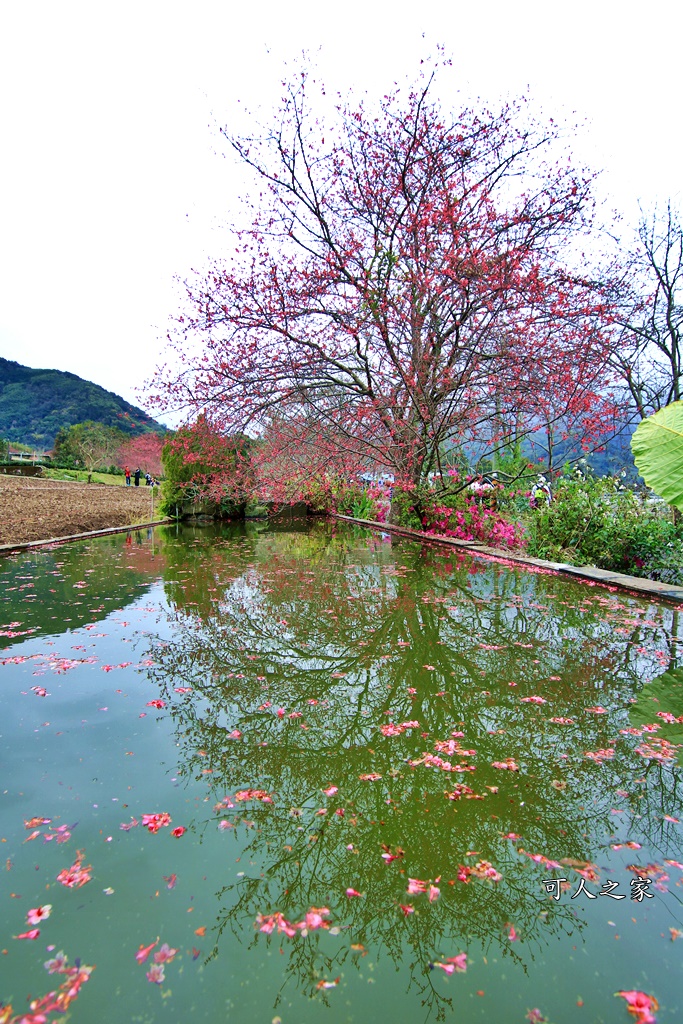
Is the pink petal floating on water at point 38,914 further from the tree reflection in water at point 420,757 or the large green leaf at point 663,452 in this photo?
the large green leaf at point 663,452

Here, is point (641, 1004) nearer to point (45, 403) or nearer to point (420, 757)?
point (420, 757)

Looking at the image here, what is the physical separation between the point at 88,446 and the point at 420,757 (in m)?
51.8

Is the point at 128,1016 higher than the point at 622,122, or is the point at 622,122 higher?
the point at 622,122

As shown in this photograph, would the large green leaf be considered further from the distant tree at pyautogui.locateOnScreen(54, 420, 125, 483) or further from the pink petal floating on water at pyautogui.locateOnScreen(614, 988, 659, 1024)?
the distant tree at pyautogui.locateOnScreen(54, 420, 125, 483)

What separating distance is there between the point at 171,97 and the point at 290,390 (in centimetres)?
493

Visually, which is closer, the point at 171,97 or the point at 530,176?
the point at 171,97

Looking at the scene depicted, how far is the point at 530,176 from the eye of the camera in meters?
10.3

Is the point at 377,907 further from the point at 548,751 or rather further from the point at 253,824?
the point at 548,751

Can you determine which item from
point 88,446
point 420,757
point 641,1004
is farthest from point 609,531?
point 88,446

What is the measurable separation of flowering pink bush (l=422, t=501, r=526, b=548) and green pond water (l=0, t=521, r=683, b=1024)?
4.97 meters

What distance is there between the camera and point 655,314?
52.0ft

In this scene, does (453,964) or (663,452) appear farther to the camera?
(663,452)

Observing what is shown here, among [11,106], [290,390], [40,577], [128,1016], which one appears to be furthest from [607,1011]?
[11,106]

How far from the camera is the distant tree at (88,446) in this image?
4744 cm
